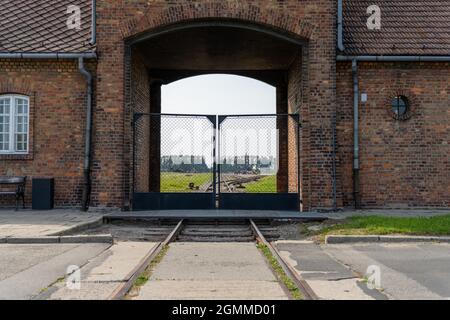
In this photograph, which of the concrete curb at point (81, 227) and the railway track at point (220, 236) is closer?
the railway track at point (220, 236)

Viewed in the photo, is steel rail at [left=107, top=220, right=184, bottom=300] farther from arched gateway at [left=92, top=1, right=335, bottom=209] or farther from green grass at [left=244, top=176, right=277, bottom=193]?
green grass at [left=244, top=176, right=277, bottom=193]

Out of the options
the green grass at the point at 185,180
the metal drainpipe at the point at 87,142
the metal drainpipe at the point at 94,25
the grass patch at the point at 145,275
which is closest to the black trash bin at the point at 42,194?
the metal drainpipe at the point at 87,142

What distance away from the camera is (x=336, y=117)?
14453mm

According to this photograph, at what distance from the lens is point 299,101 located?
1552 cm

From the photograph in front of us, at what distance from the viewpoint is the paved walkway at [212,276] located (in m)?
5.35

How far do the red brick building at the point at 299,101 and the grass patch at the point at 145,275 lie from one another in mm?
6377

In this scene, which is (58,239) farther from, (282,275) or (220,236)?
(282,275)

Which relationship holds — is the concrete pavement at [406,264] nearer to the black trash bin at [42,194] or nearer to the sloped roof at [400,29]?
the sloped roof at [400,29]

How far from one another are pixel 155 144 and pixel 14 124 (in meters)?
5.45

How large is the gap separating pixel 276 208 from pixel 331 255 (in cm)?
643

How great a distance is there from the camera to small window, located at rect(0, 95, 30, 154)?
48.4 ft

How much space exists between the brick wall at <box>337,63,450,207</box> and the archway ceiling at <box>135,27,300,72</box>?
2721 mm

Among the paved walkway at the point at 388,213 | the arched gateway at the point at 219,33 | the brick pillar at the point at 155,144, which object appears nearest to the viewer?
the paved walkway at the point at 388,213
